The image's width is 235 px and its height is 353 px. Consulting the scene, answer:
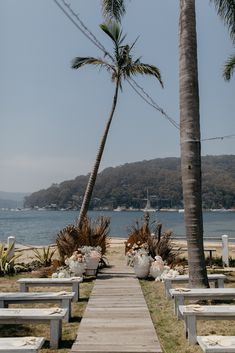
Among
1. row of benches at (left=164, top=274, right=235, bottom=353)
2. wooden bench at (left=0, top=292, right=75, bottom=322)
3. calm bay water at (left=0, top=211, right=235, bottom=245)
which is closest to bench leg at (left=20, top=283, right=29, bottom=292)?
wooden bench at (left=0, top=292, right=75, bottom=322)

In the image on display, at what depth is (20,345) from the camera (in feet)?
14.9

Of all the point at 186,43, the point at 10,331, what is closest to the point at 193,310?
the point at 10,331

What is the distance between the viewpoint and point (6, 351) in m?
4.39

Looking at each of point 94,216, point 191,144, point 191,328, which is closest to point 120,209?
point 94,216

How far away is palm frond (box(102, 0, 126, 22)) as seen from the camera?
13.3 meters

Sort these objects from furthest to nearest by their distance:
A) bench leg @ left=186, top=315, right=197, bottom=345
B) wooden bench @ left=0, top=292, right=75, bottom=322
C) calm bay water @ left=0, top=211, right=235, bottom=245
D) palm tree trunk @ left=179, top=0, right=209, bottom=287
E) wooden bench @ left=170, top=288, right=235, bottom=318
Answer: calm bay water @ left=0, top=211, right=235, bottom=245 → palm tree trunk @ left=179, top=0, right=209, bottom=287 → wooden bench @ left=170, top=288, right=235, bottom=318 → wooden bench @ left=0, top=292, right=75, bottom=322 → bench leg @ left=186, top=315, right=197, bottom=345

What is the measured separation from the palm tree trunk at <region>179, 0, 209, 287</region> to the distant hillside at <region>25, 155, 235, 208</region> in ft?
457

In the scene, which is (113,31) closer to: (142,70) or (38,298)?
(142,70)

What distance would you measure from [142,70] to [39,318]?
12560 millimetres

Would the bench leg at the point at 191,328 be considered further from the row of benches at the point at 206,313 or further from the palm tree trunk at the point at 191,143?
the palm tree trunk at the point at 191,143

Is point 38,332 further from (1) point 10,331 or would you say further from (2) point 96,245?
→ (2) point 96,245

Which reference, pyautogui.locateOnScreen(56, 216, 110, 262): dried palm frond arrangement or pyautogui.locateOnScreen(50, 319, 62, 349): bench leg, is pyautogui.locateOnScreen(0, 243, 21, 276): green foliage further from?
pyautogui.locateOnScreen(50, 319, 62, 349): bench leg

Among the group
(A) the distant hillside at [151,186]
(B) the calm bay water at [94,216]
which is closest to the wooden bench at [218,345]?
(B) the calm bay water at [94,216]

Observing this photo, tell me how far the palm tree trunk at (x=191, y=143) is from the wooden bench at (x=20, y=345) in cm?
400
